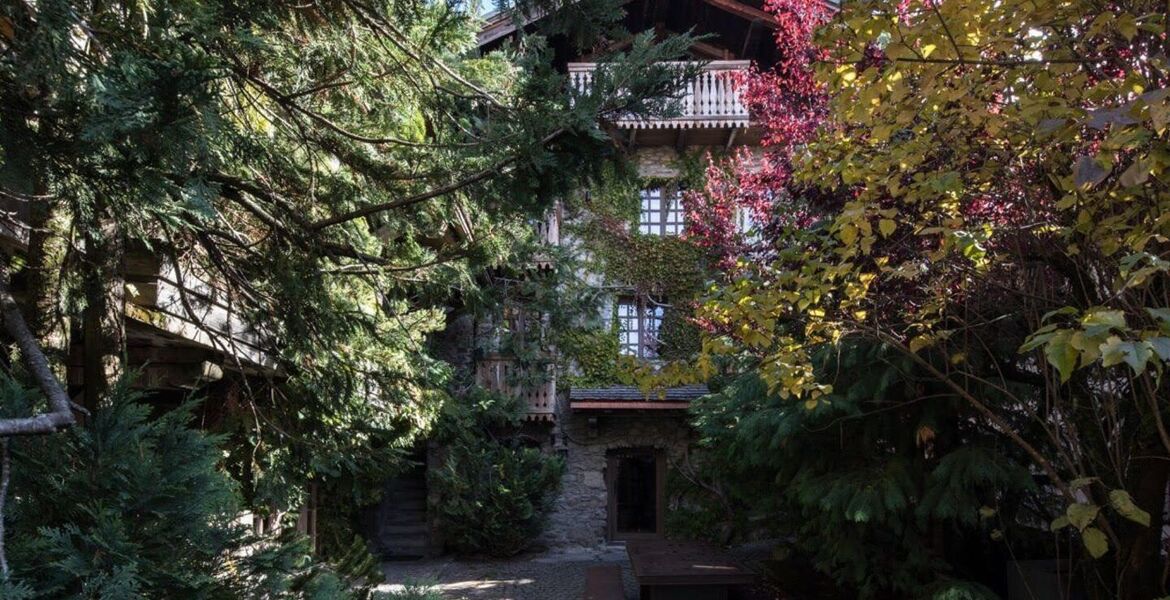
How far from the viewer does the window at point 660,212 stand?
15.4m

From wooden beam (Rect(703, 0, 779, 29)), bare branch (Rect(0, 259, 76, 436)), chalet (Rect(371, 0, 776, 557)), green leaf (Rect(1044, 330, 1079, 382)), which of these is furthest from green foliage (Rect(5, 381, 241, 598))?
wooden beam (Rect(703, 0, 779, 29))

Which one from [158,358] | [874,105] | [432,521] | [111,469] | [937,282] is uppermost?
[874,105]

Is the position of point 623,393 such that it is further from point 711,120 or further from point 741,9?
point 741,9

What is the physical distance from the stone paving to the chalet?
722mm

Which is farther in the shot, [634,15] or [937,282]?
[634,15]

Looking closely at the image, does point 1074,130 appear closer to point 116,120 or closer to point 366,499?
point 116,120

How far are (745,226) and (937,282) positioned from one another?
8.71 meters

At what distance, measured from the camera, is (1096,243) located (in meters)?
4.13

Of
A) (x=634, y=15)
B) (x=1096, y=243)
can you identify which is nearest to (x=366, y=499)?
(x=634, y=15)

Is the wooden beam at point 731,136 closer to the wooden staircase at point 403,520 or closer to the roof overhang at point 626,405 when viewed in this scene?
the roof overhang at point 626,405

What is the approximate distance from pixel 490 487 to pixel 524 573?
55.7 inches

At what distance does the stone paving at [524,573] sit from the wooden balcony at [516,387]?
2227 mm

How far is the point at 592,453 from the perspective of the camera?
1506 cm

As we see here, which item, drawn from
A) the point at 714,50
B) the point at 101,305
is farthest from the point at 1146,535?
the point at 714,50
